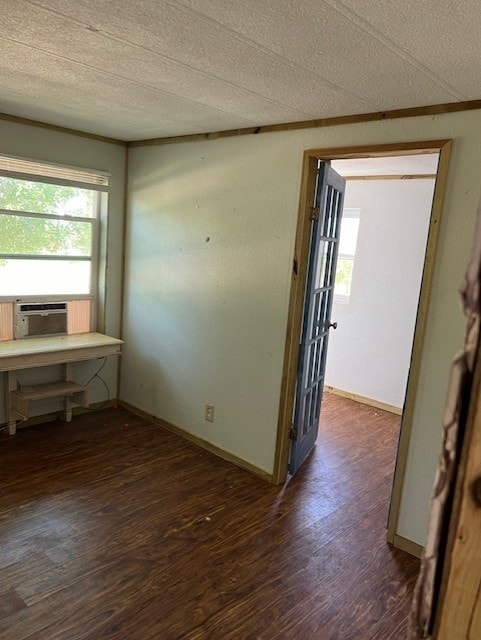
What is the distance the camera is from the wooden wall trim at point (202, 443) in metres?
3.33

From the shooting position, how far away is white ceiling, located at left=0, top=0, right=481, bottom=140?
1.49m

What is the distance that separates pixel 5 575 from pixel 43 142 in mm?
3023

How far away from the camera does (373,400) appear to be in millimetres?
4980

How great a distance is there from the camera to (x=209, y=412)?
367cm

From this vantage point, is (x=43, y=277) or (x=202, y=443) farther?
(x=43, y=277)

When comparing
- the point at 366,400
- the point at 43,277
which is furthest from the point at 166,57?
the point at 366,400

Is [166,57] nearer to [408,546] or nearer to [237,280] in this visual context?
[237,280]

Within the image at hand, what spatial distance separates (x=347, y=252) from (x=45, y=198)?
10.3ft

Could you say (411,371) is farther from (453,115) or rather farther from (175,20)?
(175,20)

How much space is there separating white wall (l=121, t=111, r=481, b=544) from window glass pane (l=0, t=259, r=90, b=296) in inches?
17.0

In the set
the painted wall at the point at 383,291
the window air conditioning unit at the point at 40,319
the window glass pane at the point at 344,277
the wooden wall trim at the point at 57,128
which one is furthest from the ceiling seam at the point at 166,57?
the window glass pane at the point at 344,277

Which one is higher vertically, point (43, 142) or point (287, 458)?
point (43, 142)

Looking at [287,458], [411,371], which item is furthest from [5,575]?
[411,371]

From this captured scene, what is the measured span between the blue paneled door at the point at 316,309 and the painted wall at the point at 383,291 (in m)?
1.42
